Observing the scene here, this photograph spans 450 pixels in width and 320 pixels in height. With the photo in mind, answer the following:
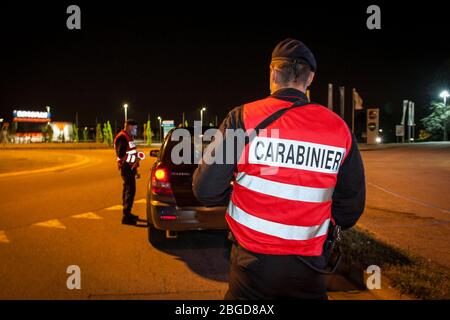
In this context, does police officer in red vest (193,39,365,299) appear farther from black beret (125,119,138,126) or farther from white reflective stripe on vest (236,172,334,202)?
black beret (125,119,138,126)

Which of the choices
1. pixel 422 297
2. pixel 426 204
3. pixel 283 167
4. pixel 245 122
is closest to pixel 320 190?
pixel 283 167

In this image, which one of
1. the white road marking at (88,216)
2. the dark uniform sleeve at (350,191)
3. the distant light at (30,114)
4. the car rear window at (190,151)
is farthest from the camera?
the distant light at (30,114)

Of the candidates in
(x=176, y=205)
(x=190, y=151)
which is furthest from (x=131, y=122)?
(x=176, y=205)

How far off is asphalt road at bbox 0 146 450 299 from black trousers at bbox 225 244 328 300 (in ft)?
7.56

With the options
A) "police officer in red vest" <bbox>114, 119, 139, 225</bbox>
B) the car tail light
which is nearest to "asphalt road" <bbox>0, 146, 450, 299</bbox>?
"police officer in red vest" <bbox>114, 119, 139, 225</bbox>

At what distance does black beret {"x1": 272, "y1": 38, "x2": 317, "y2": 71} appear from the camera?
221 cm

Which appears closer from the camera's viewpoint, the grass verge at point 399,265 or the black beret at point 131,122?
the grass verge at point 399,265

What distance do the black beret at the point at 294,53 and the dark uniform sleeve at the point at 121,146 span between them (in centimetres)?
579

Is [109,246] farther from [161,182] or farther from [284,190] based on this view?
[284,190]

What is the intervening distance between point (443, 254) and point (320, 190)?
4163 mm

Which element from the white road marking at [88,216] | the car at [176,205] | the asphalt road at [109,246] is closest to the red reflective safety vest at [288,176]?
the asphalt road at [109,246]

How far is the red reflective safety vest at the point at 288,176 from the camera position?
6.71 ft

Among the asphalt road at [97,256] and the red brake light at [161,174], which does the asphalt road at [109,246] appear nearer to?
the asphalt road at [97,256]
